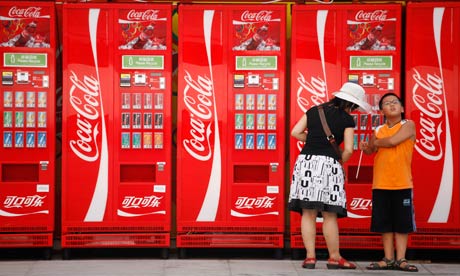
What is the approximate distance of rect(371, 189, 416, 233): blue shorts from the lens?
7441 mm

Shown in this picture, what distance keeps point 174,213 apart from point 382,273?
92.7 inches

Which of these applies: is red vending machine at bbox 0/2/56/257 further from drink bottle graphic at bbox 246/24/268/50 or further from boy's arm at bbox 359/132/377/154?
boy's arm at bbox 359/132/377/154

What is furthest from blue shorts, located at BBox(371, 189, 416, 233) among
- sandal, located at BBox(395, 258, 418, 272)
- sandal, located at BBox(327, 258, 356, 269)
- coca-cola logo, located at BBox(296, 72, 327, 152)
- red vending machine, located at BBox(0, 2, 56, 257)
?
red vending machine, located at BBox(0, 2, 56, 257)

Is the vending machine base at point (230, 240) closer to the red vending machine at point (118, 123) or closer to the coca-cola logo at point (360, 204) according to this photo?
the red vending machine at point (118, 123)

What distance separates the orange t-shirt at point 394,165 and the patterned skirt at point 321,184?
0.44 meters

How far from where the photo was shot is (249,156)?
8.08 meters

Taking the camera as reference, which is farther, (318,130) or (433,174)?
(433,174)

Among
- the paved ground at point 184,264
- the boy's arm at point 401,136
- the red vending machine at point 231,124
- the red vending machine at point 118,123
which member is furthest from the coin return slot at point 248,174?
the boy's arm at point 401,136

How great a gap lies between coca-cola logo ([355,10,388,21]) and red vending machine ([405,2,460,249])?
248 millimetres

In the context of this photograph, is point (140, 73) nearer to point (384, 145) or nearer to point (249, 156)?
point (249, 156)

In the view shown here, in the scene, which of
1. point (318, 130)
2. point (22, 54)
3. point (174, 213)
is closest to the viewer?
point (318, 130)

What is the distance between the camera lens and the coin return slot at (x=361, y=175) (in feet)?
26.7

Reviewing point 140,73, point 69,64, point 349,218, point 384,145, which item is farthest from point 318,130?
point 69,64

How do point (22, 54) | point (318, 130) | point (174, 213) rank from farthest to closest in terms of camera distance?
point (174, 213) < point (22, 54) < point (318, 130)
